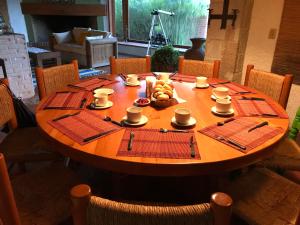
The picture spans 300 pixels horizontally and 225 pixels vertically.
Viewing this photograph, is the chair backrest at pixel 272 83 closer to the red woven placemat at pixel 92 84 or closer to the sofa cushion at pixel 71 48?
the red woven placemat at pixel 92 84

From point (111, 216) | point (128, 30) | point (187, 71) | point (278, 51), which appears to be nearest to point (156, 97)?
point (111, 216)

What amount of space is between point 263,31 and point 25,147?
249cm

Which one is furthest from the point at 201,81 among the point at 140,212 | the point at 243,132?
the point at 140,212

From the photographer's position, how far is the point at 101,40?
18.2ft

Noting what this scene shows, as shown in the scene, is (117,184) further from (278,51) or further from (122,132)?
(278,51)

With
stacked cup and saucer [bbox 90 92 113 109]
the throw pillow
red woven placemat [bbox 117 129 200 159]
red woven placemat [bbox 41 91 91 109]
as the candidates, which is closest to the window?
the throw pillow

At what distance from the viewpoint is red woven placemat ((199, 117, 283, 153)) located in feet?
3.55

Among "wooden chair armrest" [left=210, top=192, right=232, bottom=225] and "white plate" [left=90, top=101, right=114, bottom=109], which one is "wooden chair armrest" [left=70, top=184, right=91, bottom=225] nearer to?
"wooden chair armrest" [left=210, top=192, right=232, bottom=225]

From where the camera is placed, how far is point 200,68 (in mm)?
2365

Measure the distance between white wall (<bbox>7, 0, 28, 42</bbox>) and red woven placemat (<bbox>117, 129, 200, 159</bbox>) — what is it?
6407 mm

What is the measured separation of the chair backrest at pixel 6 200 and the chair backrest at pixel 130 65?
1.68 meters

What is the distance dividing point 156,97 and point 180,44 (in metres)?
4.74

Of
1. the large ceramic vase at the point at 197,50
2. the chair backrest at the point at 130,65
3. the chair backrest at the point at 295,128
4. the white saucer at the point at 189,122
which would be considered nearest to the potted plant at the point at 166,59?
the large ceramic vase at the point at 197,50

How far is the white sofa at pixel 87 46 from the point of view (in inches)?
216
